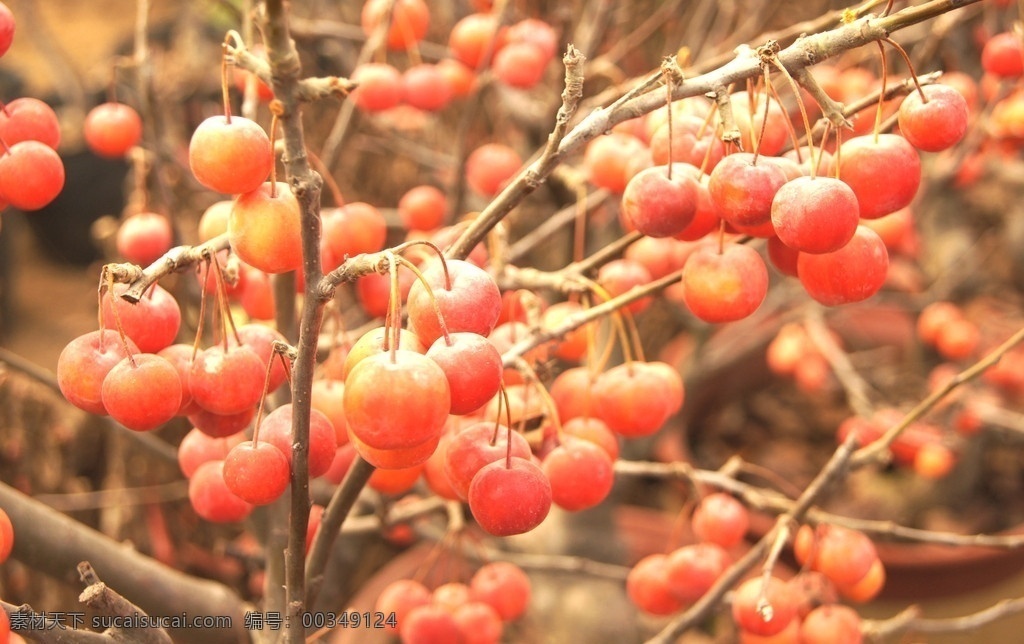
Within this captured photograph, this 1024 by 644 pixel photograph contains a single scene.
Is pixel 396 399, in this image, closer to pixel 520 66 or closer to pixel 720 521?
pixel 720 521

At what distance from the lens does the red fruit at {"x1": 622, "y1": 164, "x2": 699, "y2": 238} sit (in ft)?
1.76

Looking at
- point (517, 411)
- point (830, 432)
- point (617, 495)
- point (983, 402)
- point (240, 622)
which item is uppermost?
point (830, 432)

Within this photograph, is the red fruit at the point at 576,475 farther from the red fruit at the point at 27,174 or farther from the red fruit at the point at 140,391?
the red fruit at the point at 27,174

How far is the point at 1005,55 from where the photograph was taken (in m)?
0.90

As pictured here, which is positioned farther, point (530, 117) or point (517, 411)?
point (530, 117)

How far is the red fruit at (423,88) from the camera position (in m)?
1.16

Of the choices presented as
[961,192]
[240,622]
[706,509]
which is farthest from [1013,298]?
[240,622]

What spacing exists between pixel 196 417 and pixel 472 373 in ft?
0.79

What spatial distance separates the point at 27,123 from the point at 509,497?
1.38 ft

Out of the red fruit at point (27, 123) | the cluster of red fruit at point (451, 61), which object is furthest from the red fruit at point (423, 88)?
the red fruit at point (27, 123)

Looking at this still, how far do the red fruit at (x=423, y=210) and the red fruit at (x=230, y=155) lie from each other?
2.25 ft

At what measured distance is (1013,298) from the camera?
2.05 metres

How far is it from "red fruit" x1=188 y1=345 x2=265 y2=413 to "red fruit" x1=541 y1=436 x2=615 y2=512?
22cm

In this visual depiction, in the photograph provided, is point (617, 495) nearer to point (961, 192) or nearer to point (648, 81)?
point (648, 81)
